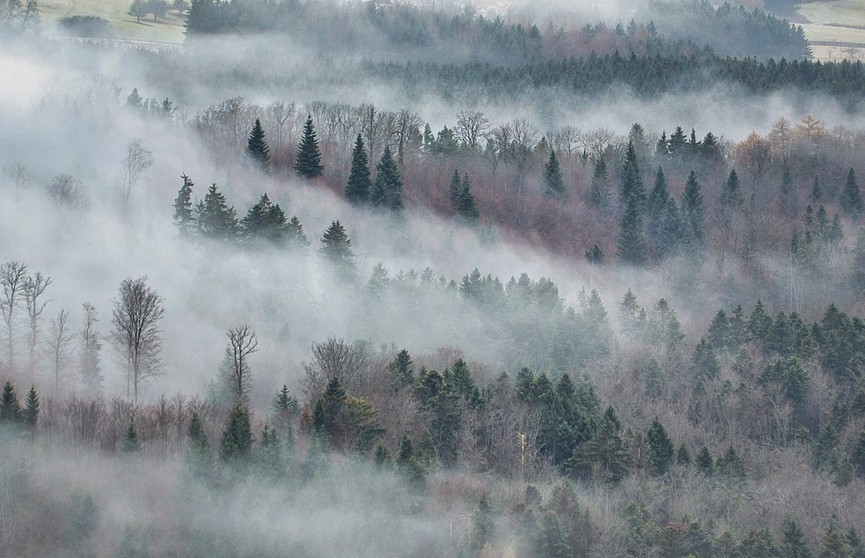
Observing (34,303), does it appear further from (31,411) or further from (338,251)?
(338,251)

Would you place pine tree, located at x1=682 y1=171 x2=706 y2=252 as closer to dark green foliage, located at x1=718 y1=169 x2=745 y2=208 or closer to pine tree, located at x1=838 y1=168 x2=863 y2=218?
dark green foliage, located at x1=718 y1=169 x2=745 y2=208

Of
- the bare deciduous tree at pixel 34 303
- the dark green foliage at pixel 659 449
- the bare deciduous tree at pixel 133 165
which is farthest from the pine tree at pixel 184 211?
the dark green foliage at pixel 659 449

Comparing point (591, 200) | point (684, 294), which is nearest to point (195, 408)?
point (684, 294)

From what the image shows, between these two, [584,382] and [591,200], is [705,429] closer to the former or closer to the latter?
[584,382]

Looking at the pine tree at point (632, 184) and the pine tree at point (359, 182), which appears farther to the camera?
the pine tree at point (632, 184)

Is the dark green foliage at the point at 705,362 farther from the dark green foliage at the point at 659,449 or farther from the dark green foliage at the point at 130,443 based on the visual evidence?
the dark green foliage at the point at 130,443

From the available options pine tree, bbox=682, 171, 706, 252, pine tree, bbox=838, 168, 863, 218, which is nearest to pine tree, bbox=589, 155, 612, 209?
pine tree, bbox=682, 171, 706, 252

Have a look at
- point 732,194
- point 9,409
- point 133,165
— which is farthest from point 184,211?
point 732,194
